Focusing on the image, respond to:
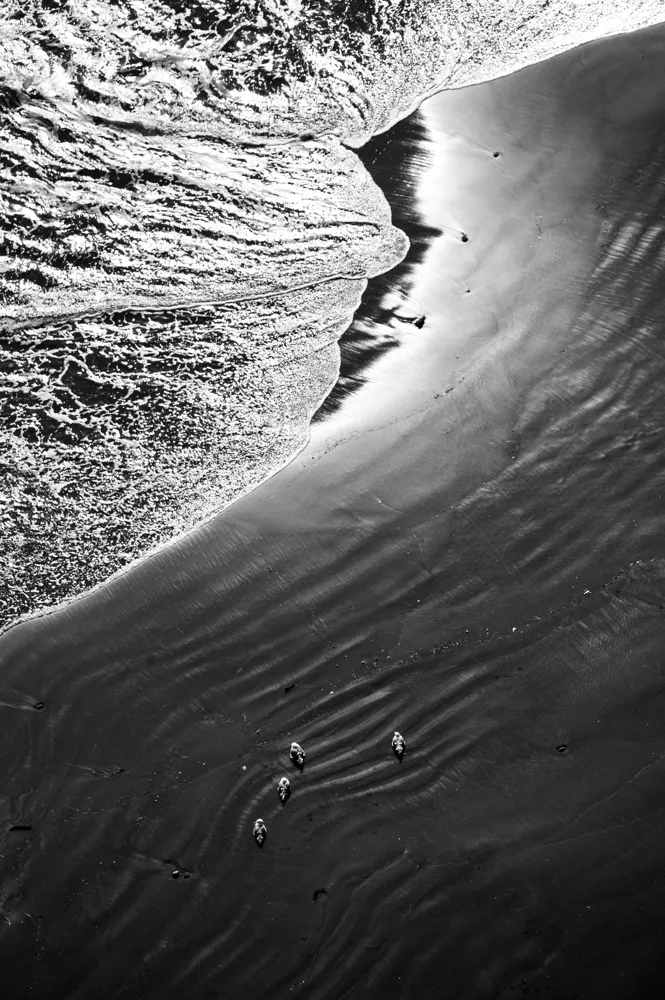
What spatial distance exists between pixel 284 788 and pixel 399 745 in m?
0.52

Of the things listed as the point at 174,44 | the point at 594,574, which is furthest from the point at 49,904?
the point at 174,44

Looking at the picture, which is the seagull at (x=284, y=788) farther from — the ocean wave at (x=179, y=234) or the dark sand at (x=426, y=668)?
the ocean wave at (x=179, y=234)

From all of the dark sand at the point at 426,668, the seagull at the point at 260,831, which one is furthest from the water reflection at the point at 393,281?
the seagull at the point at 260,831

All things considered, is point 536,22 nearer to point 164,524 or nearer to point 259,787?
point 164,524

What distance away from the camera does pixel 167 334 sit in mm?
2705

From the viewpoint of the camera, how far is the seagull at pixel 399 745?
104 inches

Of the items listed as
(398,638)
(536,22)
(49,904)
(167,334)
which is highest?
(536,22)

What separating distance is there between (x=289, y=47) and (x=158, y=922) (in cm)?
385

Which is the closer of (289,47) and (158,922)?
(158,922)

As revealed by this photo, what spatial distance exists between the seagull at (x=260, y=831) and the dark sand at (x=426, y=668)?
3 cm

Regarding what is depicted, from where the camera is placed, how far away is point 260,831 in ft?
8.60

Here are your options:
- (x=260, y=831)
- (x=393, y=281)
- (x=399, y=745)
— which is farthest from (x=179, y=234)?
(x=260, y=831)

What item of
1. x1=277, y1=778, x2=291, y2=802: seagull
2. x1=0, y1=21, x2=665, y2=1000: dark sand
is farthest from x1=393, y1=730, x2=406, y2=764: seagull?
x1=277, y1=778, x2=291, y2=802: seagull

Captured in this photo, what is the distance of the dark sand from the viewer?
261 centimetres
